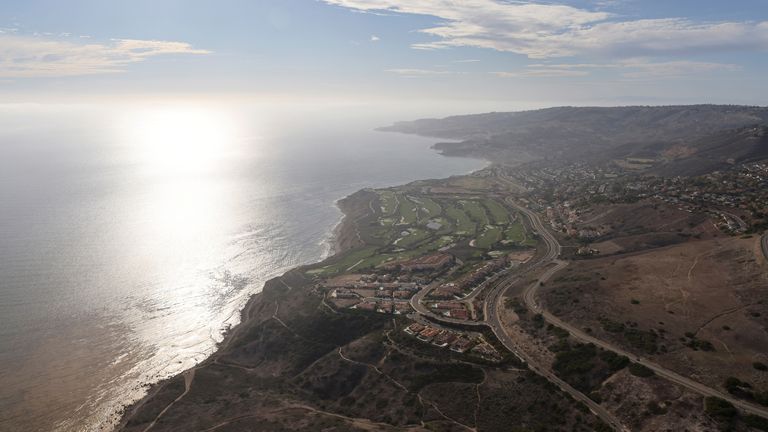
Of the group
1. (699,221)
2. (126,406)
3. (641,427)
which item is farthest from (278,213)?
(641,427)

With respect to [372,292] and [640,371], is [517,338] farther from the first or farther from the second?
[372,292]

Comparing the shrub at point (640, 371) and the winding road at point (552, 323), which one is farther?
the shrub at point (640, 371)

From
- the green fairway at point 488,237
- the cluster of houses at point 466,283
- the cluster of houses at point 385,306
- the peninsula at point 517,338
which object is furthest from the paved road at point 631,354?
the green fairway at point 488,237

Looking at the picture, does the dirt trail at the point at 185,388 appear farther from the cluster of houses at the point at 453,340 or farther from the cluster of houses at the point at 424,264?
the cluster of houses at the point at 424,264

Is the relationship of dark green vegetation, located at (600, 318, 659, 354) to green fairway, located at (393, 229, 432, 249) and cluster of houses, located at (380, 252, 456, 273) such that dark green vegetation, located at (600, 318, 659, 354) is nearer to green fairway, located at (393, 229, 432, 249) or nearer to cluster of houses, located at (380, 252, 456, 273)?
cluster of houses, located at (380, 252, 456, 273)

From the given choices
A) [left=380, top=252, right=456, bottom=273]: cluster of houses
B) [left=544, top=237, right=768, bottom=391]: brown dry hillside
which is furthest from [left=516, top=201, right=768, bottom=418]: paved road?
[left=380, top=252, right=456, bottom=273]: cluster of houses

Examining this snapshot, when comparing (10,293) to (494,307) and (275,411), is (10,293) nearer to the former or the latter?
(275,411)
